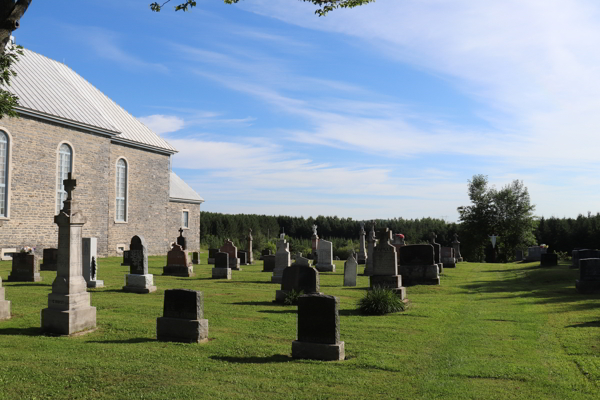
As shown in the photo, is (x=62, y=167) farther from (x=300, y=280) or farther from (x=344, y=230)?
(x=344, y=230)

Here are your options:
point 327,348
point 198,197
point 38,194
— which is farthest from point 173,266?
point 198,197

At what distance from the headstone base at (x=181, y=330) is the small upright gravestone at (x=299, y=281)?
13.6ft

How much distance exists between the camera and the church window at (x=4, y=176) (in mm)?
21203

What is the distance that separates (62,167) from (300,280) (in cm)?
1760

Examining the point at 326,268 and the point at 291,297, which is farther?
the point at 326,268

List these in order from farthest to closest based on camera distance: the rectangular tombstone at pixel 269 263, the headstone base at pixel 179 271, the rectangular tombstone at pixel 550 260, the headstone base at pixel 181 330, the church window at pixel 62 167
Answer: the rectangular tombstone at pixel 550 260, the church window at pixel 62 167, the rectangular tombstone at pixel 269 263, the headstone base at pixel 179 271, the headstone base at pixel 181 330

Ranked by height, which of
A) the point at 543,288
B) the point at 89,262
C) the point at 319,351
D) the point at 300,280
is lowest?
the point at 543,288

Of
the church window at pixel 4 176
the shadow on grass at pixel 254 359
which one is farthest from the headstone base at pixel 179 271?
the shadow on grass at pixel 254 359

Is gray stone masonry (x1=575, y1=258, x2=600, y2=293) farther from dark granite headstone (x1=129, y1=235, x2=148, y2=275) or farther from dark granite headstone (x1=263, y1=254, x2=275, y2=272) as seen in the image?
dark granite headstone (x1=129, y1=235, x2=148, y2=275)

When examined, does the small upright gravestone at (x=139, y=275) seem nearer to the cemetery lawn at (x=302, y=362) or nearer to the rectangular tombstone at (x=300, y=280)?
the cemetery lawn at (x=302, y=362)

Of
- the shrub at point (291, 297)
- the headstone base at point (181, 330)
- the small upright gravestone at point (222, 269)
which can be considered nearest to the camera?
the headstone base at point (181, 330)

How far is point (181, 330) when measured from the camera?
7.78 m

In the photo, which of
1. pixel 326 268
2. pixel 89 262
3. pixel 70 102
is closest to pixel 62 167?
pixel 70 102

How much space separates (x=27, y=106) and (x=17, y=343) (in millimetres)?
17684
